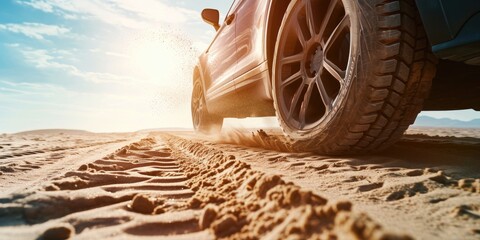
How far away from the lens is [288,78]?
2.42m

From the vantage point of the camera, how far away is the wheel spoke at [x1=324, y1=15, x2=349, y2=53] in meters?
1.87

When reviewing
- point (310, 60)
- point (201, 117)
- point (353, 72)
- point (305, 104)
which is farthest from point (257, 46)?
point (201, 117)

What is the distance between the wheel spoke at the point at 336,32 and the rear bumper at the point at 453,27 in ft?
1.48

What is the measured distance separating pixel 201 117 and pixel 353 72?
4307 millimetres

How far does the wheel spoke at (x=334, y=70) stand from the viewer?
→ 1.91 meters

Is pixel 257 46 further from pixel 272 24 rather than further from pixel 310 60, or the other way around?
pixel 310 60

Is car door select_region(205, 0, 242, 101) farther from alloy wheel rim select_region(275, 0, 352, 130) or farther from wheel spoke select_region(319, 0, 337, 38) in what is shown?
wheel spoke select_region(319, 0, 337, 38)

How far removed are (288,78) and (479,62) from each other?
1.23m

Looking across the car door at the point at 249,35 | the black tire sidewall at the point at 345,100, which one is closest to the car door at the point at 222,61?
the car door at the point at 249,35

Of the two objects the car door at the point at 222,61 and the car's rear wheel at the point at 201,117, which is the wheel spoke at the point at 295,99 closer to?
the car door at the point at 222,61

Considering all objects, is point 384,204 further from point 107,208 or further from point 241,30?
point 241,30

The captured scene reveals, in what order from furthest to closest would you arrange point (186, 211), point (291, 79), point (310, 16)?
point (291, 79) → point (310, 16) → point (186, 211)

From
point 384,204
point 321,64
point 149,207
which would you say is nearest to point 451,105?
point 321,64

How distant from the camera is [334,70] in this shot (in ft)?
6.43
